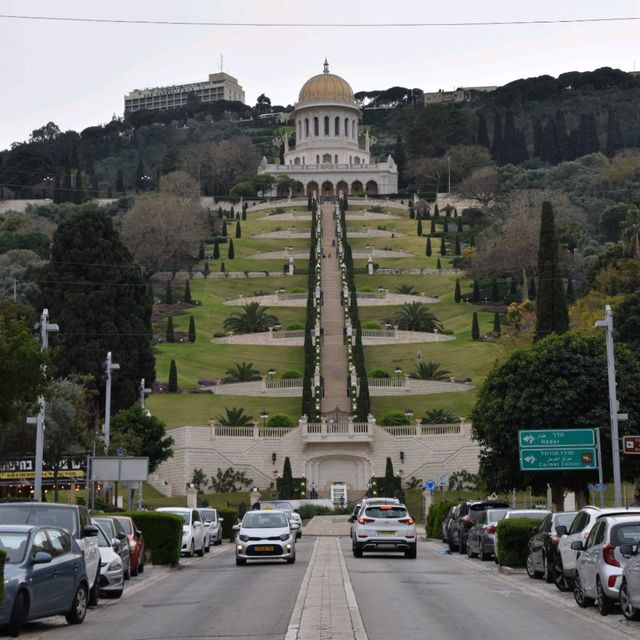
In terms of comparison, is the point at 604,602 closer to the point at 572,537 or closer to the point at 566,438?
the point at 572,537

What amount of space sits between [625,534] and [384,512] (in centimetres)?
1564

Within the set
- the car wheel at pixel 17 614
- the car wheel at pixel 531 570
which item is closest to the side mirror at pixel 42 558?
the car wheel at pixel 17 614

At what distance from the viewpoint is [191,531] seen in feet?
128

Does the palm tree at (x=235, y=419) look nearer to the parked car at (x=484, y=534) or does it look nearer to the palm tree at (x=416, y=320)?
the palm tree at (x=416, y=320)

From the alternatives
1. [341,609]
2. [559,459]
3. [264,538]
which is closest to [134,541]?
[264,538]

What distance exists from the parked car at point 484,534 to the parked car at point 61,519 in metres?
15.9

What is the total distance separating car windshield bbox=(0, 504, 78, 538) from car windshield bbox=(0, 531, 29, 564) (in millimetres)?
2419

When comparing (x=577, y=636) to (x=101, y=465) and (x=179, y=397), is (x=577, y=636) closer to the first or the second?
(x=101, y=465)

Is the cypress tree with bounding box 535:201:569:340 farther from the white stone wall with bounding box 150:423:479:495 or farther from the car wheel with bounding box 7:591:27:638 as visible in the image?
the car wheel with bounding box 7:591:27:638

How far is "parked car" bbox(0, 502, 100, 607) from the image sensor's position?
2161cm

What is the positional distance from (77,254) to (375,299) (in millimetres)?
46991

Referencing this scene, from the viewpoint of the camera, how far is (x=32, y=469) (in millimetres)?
54406

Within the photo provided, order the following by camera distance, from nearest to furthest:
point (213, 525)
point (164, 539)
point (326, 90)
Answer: point (164, 539), point (213, 525), point (326, 90)

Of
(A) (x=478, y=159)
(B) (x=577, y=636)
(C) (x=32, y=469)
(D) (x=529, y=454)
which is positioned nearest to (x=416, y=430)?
(C) (x=32, y=469)
